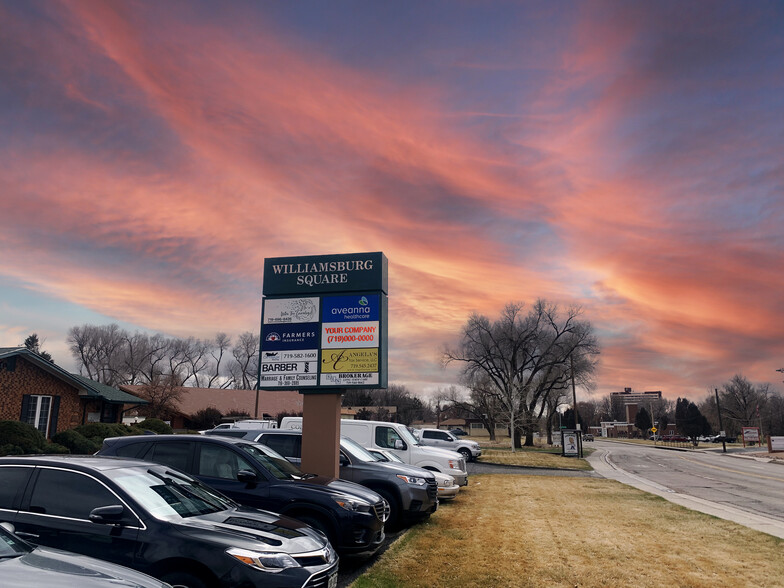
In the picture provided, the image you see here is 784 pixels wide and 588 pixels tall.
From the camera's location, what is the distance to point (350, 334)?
12.5 meters

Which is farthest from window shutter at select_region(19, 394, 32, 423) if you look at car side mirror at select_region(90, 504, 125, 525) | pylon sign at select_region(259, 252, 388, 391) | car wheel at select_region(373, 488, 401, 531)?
car side mirror at select_region(90, 504, 125, 525)

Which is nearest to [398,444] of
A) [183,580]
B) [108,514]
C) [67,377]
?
[183,580]

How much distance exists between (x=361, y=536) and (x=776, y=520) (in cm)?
1091

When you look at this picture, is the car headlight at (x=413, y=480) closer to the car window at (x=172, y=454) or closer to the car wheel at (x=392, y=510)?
the car wheel at (x=392, y=510)

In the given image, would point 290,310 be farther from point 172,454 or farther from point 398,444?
point 398,444

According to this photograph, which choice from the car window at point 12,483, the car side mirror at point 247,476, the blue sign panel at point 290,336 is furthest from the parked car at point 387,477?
the car window at point 12,483

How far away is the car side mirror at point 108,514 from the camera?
5.07 m

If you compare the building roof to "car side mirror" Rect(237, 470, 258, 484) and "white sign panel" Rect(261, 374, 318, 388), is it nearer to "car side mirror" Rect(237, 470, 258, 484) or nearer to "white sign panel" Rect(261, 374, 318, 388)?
"white sign panel" Rect(261, 374, 318, 388)

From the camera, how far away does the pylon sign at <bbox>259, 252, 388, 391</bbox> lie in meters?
12.3

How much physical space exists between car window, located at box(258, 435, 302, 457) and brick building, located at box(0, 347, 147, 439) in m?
17.5

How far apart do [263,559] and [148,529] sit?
3.48ft

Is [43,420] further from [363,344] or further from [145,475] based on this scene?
[145,475]

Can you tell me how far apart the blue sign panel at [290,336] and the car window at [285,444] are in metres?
1.94

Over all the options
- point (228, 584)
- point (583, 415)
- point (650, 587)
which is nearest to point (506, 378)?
point (650, 587)
